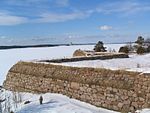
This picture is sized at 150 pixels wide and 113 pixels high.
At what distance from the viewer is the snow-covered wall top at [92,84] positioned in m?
11.7

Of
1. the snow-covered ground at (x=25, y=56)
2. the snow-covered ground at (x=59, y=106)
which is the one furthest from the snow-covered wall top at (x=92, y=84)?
the snow-covered ground at (x=25, y=56)

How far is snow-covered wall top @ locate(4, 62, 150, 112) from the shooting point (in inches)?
462

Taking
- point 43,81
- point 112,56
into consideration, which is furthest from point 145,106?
point 112,56

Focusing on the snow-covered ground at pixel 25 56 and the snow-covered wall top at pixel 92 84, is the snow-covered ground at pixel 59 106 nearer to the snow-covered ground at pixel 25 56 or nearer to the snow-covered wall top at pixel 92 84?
the snow-covered wall top at pixel 92 84

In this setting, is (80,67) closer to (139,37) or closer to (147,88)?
(147,88)

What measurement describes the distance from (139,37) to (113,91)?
3857 cm

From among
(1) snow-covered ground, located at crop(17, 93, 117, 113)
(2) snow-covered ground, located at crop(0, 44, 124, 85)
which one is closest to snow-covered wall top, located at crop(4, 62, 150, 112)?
(1) snow-covered ground, located at crop(17, 93, 117, 113)

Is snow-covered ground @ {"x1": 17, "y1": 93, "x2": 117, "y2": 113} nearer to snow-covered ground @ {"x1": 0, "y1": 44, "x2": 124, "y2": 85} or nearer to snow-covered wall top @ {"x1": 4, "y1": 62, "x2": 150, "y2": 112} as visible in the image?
snow-covered wall top @ {"x1": 4, "y1": 62, "x2": 150, "y2": 112}

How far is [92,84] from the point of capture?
44.6ft

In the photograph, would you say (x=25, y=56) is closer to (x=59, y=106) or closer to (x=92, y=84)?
(x=92, y=84)

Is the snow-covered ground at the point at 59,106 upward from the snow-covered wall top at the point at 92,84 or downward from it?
downward

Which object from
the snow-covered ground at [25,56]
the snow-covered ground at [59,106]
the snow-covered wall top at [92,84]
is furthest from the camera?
the snow-covered ground at [25,56]

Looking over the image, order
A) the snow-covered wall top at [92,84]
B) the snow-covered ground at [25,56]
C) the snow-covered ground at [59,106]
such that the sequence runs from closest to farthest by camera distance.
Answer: the snow-covered wall top at [92,84]
the snow-covered ground at [59,106]
the snow-covered ground at [25,56]

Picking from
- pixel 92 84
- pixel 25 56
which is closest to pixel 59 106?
pixel 92 84
